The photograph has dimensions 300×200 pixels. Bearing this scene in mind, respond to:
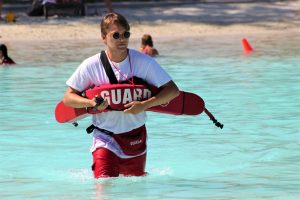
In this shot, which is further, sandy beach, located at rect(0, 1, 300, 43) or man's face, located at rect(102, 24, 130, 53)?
sandy beach, located at rect(0, 1, 300, 43)

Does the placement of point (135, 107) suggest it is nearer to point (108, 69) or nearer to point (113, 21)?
point (108, 69)

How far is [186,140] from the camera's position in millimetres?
11367

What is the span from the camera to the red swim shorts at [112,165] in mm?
7625

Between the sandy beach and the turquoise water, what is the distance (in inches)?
263

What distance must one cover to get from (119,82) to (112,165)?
65 centimetres

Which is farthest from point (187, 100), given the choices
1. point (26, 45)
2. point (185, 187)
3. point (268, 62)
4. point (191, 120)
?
point (26, 45)

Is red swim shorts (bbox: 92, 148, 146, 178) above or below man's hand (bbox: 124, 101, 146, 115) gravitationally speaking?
below

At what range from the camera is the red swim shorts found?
7.62m

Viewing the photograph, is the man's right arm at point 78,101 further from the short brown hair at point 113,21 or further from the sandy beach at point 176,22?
the sandy beach at point 176,22

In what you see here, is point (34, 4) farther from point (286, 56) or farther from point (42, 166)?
point (42, 166)

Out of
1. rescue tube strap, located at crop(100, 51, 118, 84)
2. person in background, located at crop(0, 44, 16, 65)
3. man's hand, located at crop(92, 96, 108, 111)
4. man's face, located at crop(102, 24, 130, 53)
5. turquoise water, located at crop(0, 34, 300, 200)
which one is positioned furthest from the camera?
person in background, located at crop(0, 44, 16, 65)

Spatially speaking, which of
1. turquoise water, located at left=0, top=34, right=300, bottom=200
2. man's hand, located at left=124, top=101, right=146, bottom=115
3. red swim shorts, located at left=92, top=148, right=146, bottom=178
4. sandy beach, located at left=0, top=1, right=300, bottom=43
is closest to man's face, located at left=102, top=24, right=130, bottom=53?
man's hand, located at left=124, top=101, right=146, bottom=115

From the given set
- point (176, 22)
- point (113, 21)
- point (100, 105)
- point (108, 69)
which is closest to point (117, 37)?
point (113, 21)

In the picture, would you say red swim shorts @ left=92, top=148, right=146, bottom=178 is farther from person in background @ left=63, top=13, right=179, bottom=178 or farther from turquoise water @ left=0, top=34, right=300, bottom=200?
turquoise water @ left=0, top=34, right=300, bottom=200
